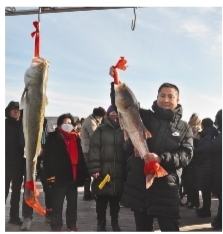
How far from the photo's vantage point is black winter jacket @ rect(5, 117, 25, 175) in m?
6.25

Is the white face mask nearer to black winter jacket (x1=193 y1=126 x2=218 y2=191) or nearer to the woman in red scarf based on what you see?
the woman in red scarf

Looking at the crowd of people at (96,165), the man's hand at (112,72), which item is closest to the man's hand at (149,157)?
the crowd of people at (96,165)

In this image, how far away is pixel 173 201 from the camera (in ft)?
13.1

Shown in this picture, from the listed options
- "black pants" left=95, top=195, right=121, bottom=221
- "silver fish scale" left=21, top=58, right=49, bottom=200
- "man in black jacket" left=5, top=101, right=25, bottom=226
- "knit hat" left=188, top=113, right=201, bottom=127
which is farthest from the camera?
"knit hat" left=188, top=113, right=201, bottom=127

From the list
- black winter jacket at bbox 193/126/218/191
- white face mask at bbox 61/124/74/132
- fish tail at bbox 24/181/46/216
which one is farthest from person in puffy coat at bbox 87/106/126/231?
fish tail at bbox 24/181/46/216

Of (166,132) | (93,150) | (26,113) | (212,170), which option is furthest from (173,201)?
(212,170)

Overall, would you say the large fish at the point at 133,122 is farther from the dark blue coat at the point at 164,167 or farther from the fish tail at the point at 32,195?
the fish tail at the point at 32,195

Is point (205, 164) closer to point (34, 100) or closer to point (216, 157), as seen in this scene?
point (216, 157)

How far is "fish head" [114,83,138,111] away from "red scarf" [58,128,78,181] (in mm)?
2529

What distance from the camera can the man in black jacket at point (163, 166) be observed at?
3.96 m

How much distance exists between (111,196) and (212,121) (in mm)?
1960

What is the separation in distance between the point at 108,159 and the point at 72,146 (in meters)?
0.52
